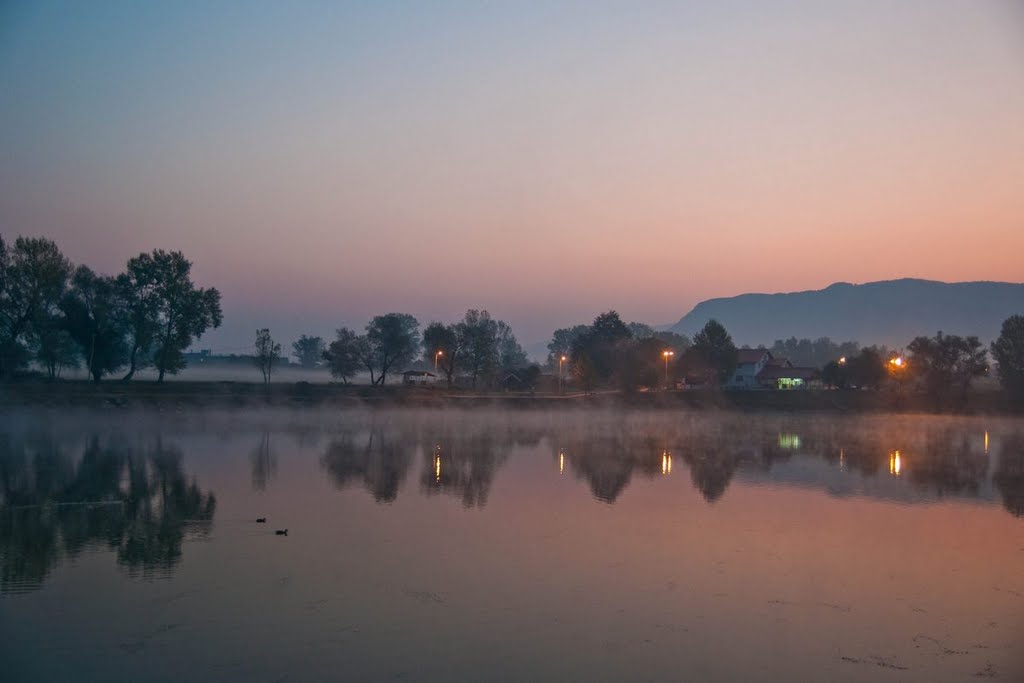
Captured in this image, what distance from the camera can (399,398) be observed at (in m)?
93.1

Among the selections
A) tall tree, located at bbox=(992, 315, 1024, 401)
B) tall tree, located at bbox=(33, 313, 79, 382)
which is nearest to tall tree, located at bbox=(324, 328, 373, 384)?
tall tree, located at bbox=(33, 313, 79, 382)

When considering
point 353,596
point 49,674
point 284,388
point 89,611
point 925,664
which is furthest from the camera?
point 284,388

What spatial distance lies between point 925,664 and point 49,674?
553 inches

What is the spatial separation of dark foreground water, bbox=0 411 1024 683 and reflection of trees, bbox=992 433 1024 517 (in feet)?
1.34

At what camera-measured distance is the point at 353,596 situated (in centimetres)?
1666

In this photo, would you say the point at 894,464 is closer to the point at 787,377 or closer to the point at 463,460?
the point at 463,460

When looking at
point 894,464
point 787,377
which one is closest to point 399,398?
point 894,464

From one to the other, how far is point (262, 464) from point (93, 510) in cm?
1275

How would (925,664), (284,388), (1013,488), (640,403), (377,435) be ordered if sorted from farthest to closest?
(640,403) → (284,388) → (377,435) → (1013,488) → (925,664)

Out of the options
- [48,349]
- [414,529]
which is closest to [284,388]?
[48,349]

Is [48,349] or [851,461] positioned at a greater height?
[48,349]

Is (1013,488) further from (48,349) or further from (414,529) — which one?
(48,349)

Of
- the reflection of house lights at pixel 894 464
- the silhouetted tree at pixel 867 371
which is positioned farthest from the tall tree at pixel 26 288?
the silhouetted tree at pixel 867 371

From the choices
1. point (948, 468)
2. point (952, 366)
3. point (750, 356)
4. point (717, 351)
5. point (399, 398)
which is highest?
point (750, 356)
